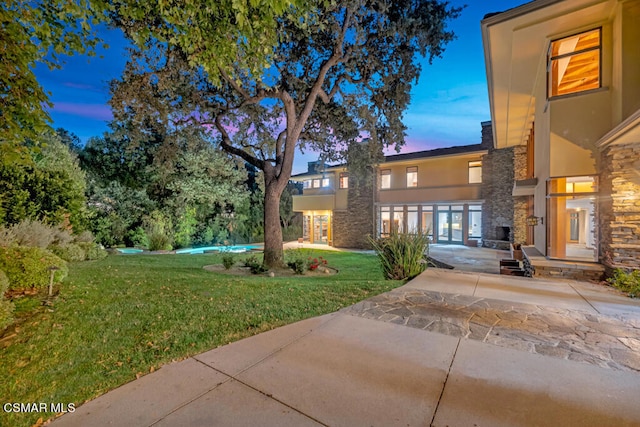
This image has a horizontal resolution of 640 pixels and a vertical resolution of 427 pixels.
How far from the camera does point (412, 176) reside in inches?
753

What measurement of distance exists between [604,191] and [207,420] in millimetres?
8540

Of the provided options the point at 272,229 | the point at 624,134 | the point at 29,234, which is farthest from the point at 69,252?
the point at 624,134

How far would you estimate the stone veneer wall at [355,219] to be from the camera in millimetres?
19891

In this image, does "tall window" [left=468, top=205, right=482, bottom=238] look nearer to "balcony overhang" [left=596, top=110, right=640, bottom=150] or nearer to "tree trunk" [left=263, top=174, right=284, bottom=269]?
"balcony overhang" [left=596, top=110, right=640, bottom=150]

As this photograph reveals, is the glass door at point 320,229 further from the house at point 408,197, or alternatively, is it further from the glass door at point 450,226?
the glass door at point 450,226

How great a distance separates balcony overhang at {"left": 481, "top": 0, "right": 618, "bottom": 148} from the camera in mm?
6016

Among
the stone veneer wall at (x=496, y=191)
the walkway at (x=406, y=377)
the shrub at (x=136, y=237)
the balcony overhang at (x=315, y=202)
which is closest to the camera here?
the walkway at (x=406, y=377)

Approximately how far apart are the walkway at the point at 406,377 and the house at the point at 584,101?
2.99 m

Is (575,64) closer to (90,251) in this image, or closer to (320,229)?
(90,251)

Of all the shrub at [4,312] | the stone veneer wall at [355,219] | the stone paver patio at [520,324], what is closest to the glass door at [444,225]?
the stone veneer wall at [355,219]

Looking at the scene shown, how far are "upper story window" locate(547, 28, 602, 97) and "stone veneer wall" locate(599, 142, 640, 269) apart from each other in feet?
6.41

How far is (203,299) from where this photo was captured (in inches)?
192

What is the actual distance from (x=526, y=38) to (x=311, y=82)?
6.27 m

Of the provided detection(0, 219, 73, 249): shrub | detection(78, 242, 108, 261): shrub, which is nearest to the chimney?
detection(78, 242, 108, 261): shrub
